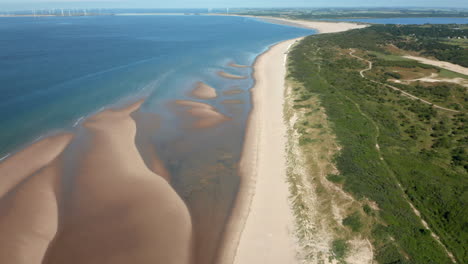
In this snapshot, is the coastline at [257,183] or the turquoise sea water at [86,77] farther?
the turquoise sea water at [86,77]

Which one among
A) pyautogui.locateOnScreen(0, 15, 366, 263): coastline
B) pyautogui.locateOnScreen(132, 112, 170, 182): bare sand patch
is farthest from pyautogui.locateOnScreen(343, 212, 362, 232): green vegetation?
pyautogui.locateOnScreen(132, 112, 170, 182): bare sand patch

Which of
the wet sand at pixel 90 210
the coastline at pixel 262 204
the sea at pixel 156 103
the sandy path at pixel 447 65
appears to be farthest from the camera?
the sandy path at pixel 447 65

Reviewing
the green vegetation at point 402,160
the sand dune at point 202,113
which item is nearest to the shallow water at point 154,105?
the sand dune at point 202,113

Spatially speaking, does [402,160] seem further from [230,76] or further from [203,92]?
[230,76]

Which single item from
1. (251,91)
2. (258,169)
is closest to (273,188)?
(258,169)

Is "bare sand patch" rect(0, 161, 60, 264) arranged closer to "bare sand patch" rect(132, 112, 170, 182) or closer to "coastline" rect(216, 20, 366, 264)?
"bare sand patch" rect(132, 112, 170, 182)

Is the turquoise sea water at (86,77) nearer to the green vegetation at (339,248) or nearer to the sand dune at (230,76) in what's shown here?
the sand dune at (230,76)

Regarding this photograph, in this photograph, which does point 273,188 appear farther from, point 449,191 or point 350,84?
point 350,84
